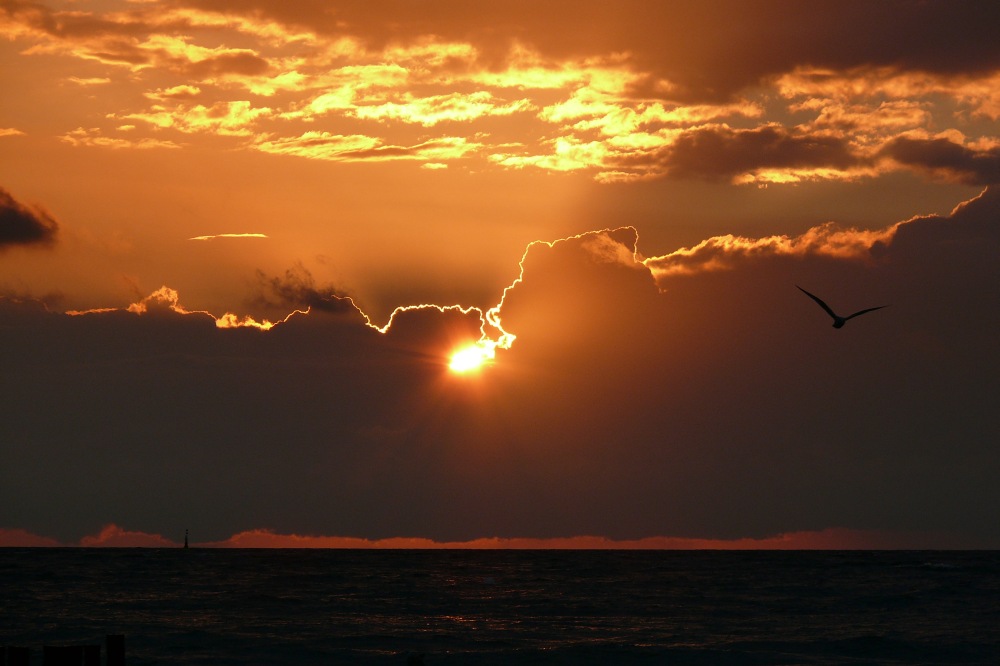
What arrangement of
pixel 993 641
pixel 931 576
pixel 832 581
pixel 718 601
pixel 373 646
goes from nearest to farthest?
pixel 373 646 < pixel 993 641 < pixel 718 601 < pixel 832 581 < pixel 931 576

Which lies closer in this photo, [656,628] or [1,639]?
[1,639]

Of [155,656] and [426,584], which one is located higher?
[426,584]

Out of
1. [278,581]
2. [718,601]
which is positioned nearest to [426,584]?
[278,581]

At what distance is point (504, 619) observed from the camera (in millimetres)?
61969

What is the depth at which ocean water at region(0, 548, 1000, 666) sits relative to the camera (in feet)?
154

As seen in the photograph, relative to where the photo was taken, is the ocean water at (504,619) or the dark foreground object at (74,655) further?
the ocean water at (504,619)

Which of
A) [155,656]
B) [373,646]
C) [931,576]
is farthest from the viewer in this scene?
[931,576]

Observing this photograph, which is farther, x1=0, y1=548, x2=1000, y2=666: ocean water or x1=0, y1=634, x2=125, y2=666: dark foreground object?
x1=0, y1=548, x2=1000, y2=666: ocean water

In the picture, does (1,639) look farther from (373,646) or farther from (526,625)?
(526,625)

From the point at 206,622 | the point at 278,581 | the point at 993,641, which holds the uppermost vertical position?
the point at 278,581

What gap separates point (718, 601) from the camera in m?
75.1

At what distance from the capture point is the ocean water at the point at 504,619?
46969 millimetres

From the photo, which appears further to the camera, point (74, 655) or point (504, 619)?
point (504, 619)

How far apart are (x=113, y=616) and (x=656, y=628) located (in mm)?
29326
